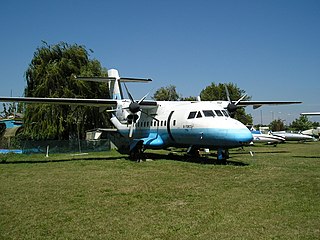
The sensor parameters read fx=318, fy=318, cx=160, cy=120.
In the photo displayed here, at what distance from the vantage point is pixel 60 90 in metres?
29.3

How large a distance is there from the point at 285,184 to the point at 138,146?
427 inches

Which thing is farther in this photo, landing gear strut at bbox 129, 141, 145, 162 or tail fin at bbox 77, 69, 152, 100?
tail fin at bbox 77, 69, 152, 100

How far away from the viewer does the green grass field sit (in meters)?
5.10

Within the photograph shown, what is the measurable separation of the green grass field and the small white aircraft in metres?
3.27

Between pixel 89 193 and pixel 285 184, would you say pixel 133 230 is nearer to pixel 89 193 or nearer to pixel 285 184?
pixel 89 193

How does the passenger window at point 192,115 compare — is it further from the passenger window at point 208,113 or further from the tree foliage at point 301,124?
the tree foliage at point 301,124

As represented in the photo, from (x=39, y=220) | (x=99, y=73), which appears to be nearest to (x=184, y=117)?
(x=39, y=220)

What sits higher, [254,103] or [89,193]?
[254,103]

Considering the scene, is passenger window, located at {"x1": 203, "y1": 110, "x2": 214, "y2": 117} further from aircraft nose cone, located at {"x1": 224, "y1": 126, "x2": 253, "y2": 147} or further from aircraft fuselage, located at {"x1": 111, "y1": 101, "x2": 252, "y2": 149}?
aircraft nose cone, located at {"x1": 224, "y1": 126, "x2": 253, "y2": 147}

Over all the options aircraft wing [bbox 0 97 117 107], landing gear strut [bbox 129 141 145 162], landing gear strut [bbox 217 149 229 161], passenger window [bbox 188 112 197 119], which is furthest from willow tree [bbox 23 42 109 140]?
landing gear strut [bbox 217 149 229 161]

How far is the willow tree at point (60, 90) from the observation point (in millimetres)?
28438

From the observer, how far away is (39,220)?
19.2 ft

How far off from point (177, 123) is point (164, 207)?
34.6 ft

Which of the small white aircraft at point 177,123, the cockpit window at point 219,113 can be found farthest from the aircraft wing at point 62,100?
the cockpit window at point 219,113
